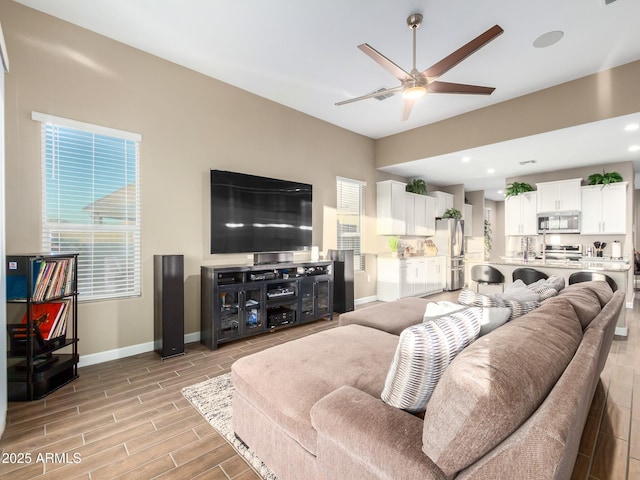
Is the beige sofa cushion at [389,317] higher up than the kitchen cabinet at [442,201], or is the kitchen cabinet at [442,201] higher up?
the kitchen cabinet at [442,201]

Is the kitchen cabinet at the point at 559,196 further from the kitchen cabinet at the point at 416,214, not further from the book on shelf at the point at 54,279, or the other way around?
the book on shelf at the point at 54,279

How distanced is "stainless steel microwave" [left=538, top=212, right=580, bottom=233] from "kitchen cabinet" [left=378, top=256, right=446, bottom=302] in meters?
2.24

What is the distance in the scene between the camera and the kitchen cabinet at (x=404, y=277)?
5.98 meters

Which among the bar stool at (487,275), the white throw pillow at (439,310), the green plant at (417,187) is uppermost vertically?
the green plant at (417,187)

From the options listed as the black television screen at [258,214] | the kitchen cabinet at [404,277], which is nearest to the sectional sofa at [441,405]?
the black television screen at [258,214]

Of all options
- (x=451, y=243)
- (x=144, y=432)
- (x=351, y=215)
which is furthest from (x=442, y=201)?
(x=144, y=432)

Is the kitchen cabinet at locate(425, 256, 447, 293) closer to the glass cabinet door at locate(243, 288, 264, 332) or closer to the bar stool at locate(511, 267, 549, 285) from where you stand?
the bar stool at locate(511, 267, 549, 285)

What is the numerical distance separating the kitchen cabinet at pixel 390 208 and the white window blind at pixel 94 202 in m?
4.27

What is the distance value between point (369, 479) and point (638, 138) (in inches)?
231

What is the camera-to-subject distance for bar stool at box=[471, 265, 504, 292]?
15.4ft

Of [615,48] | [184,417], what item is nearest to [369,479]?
[184,417]

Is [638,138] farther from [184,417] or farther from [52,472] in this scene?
[52,472]

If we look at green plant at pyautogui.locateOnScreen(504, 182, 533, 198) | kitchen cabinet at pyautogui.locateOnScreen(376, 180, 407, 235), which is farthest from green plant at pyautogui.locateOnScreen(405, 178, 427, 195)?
green plant at pyautogui.locateOnScreen(504, 182, 533, 198)

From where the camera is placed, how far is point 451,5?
2.69 metres
